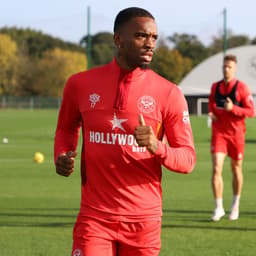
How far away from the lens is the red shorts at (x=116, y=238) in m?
4.99

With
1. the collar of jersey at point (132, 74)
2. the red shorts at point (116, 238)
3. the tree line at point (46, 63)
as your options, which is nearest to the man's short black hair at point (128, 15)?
the collar of jersey at point (132, 74)

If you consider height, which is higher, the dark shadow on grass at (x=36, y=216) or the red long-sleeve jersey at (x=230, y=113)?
the red long-sleeve jersey at (x=230, y=113)

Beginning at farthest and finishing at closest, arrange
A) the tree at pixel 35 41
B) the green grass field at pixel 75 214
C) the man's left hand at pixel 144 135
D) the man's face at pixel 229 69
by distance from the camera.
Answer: the tree at pixel 35 41
the man's face at pixel 229 69
the green grass field at pixel 75 214
the man's left hand at pixel 144 135

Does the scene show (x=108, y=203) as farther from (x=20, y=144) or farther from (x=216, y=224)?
(x=20, y=144)

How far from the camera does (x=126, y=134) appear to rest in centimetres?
507

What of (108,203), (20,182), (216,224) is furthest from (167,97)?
(20,182)

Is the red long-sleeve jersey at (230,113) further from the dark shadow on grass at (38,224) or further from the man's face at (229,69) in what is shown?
the dark shadow on grass at (38,224)

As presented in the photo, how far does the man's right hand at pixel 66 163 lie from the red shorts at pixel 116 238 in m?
0.34

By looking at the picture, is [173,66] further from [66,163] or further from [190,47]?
[66,163]

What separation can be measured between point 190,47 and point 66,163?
352ft

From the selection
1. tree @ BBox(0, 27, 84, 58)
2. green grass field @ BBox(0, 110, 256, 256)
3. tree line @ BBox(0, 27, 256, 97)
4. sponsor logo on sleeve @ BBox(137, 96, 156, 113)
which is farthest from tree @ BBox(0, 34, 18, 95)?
sponsor logo on sleeve @ BBox(137, 96, 156, 113)

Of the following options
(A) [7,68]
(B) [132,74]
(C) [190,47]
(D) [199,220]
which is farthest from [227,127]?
(C) [190,47]

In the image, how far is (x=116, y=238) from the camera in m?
5.04

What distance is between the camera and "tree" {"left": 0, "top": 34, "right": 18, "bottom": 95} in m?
106
